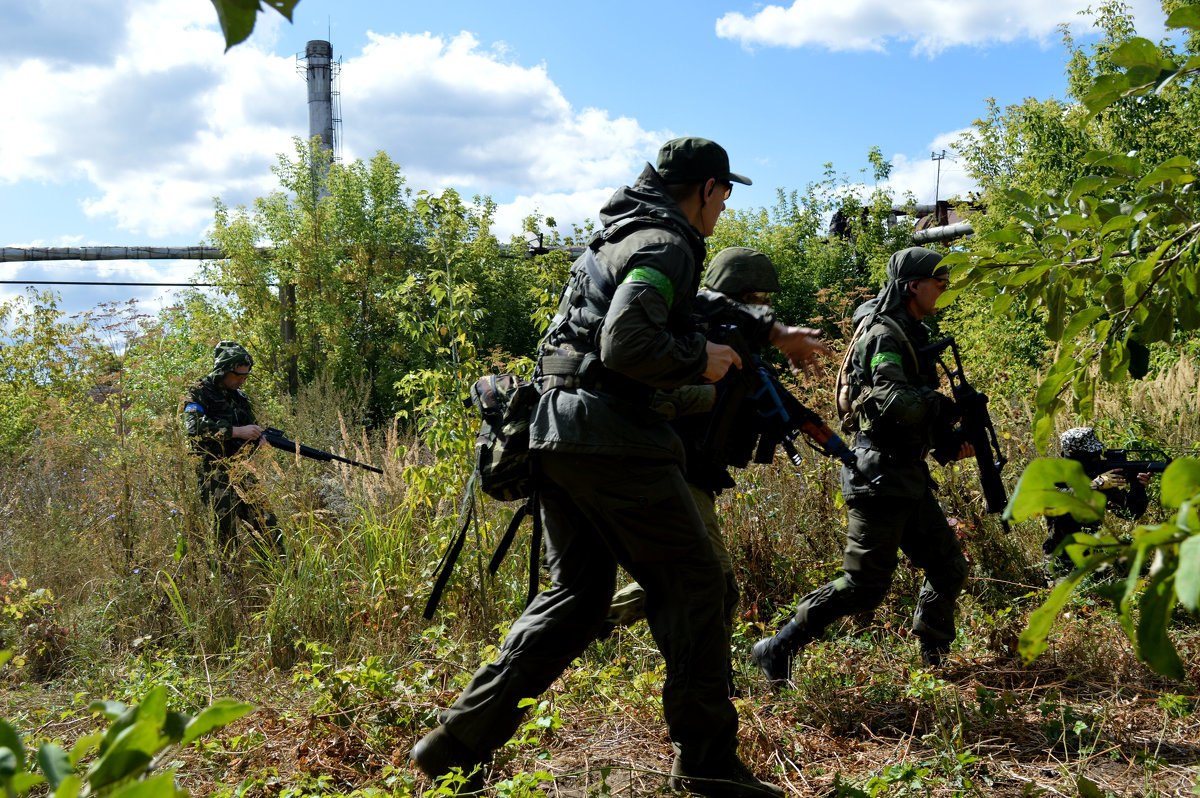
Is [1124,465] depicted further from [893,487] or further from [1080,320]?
[1080,320]

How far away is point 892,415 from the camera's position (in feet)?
12.2

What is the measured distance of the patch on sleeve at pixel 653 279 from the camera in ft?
8.48

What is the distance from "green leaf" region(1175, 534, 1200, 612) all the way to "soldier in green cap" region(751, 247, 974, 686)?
310 cm

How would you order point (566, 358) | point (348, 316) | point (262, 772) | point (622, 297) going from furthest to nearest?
point (348, 316) → point (262, 772) → point (566, 358) → point (622, 297)

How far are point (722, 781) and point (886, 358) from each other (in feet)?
6.24

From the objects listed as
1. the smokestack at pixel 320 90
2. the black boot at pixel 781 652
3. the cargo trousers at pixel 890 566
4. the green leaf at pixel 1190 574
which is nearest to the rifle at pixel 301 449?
the black boot at pixel 781 652

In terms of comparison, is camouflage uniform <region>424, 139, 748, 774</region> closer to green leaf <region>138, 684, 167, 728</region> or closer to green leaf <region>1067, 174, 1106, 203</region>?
green leaf <region>1067, 174, 1106, 203</region>

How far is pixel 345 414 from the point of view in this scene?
35.3ft

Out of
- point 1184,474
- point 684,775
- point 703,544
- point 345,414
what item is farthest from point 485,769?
point 345,414

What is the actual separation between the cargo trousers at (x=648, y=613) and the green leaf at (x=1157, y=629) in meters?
1.79

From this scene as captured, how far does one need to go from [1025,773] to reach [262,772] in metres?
2.40

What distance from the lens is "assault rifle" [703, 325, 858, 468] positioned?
353cm

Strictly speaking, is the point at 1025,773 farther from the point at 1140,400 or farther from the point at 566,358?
the point at 1140,400

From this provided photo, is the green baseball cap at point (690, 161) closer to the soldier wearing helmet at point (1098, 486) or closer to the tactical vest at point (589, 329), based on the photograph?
the tactical vest at point (589, 329)
